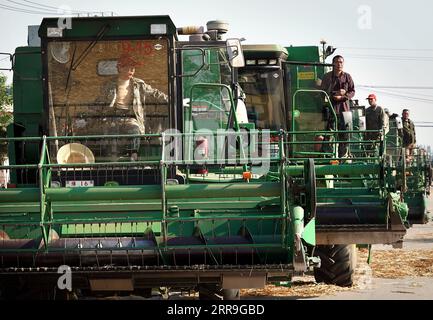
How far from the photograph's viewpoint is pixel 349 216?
469 inches

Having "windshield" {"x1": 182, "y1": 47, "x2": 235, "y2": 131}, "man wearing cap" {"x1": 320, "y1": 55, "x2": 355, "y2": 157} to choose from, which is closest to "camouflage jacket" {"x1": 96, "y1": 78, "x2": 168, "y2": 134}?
"windshield" {"x1": 182, "y1": 47, "x2": 235, "y2": 131}

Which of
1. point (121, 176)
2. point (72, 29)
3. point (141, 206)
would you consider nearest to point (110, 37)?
point (72, 29)

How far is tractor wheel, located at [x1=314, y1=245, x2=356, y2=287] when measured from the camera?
12969mm

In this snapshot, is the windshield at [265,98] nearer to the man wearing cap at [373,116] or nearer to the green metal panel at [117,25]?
the man wearing cap at [373,116]

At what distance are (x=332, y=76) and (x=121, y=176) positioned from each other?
4953mm

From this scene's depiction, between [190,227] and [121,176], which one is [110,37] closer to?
[121,176]

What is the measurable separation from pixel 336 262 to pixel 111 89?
3838mm

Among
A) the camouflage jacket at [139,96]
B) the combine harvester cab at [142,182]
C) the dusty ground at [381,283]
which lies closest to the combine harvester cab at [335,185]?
the dusty ground at [381,283]

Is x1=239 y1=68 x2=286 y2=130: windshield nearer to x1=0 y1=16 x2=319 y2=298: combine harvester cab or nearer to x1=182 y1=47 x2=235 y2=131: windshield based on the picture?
x1=0 y1=16 x2=319 y2=298: combine harvester cab

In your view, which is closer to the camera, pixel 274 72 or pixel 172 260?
pixel 172 260

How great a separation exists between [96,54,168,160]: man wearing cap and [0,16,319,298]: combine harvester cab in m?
0.01

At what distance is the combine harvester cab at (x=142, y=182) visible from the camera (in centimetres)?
941

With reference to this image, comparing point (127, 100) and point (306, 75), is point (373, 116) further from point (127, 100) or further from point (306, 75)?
point (127, 100)

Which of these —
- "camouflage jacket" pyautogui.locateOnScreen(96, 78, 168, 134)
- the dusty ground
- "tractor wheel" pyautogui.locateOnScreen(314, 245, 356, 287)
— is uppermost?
"camouflage jacket" pyautogui.locateOnScreen(96, 78, 168, 134)
